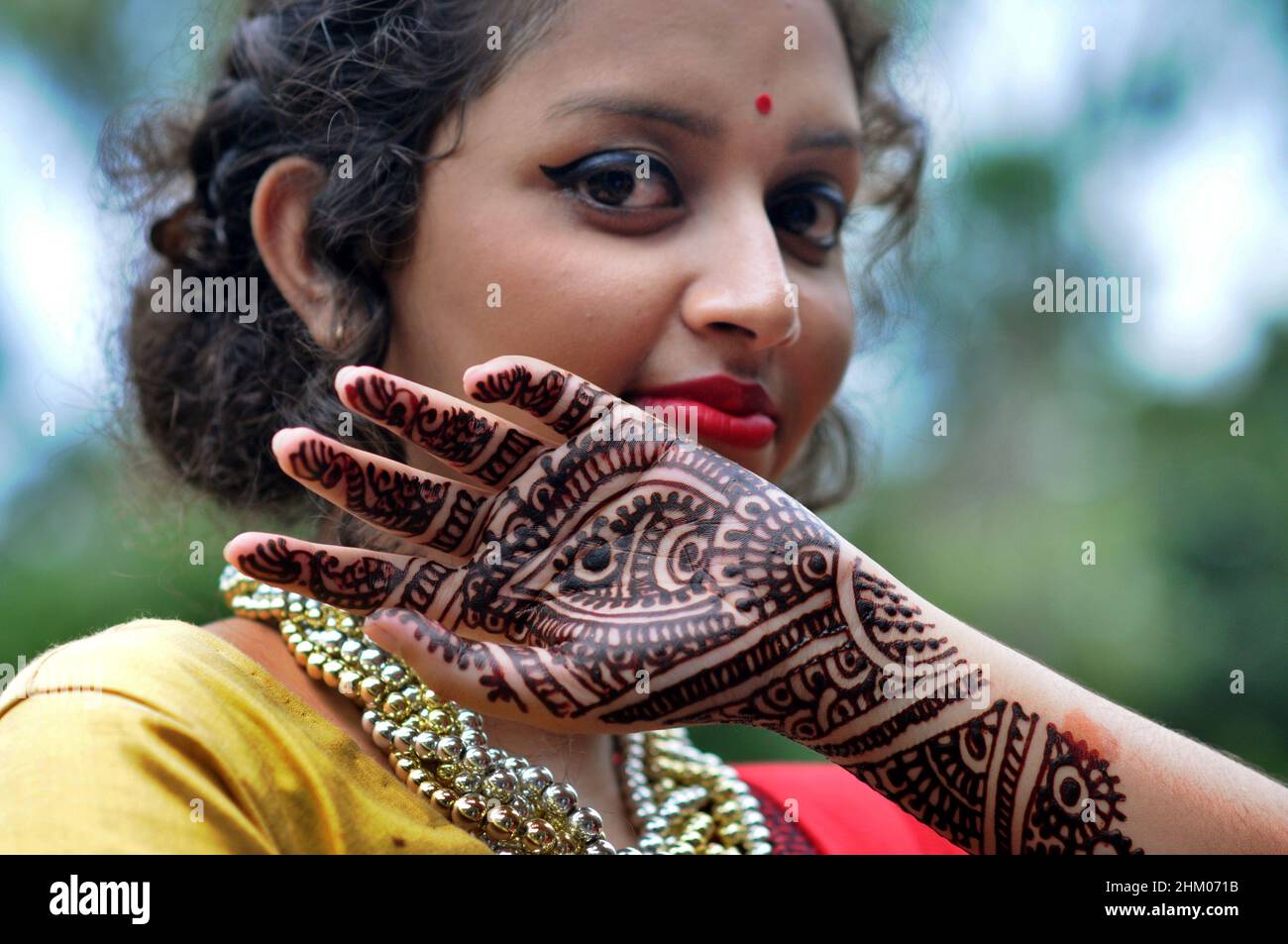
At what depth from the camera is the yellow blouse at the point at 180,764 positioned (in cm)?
135

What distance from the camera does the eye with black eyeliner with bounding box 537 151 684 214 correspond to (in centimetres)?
197

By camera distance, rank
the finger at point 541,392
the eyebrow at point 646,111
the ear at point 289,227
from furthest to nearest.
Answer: the ear at point 289,227 → the eyebrow at point 646,111 → the finger at point 541,392

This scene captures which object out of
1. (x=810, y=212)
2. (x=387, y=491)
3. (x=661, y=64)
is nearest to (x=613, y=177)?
(x=661, y=64)

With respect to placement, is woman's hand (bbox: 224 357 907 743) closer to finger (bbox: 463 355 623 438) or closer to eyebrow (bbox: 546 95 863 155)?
finger (bbox: 463 355 623 438)

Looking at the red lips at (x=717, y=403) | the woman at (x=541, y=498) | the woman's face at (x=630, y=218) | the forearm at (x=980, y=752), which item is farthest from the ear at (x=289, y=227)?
the forearm at (x=980, y=752)

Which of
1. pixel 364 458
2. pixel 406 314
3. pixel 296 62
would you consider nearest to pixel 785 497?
pixel 364 458

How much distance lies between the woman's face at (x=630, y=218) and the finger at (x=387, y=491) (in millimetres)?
525

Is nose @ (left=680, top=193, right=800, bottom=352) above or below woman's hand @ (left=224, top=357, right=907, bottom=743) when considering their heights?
above

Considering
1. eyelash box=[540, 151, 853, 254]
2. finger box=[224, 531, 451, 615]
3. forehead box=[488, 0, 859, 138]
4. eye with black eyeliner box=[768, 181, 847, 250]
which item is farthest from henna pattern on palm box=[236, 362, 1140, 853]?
eye with black eyeliner box=[768, 181, 847, 250]

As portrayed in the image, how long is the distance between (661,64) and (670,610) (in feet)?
3.20

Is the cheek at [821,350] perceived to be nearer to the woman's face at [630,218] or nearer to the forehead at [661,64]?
the woman's face at [630,218]

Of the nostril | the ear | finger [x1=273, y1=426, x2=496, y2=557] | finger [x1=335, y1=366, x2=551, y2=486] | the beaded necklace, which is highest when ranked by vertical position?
the ear

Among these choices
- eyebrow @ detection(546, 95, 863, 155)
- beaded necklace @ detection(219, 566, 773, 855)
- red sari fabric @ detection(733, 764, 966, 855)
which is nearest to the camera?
beaded necklace @ detection(219, 566, 773, 855)

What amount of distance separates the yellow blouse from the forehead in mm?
1005
